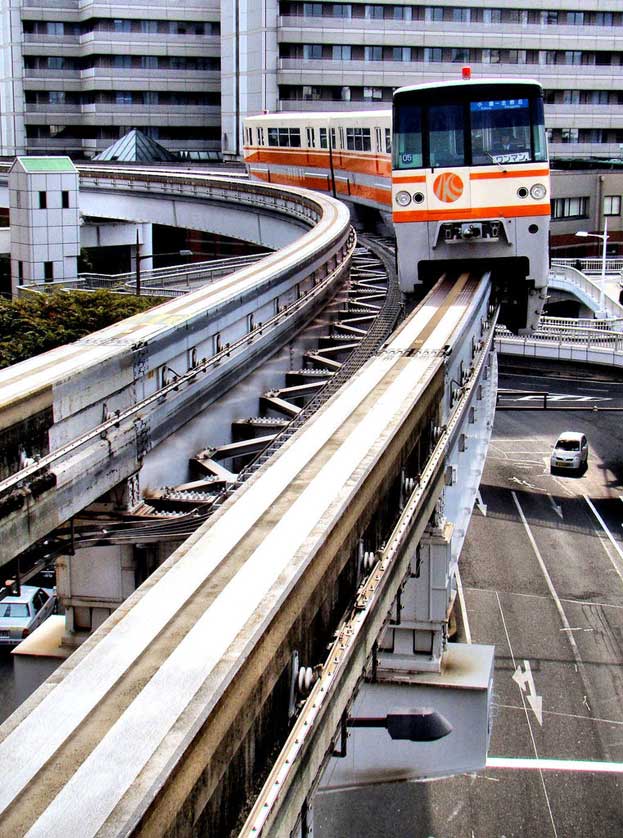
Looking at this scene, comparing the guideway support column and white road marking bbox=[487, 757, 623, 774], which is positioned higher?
the guideway support column

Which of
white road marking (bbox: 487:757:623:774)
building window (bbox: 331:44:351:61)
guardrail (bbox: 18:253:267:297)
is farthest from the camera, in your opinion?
building window (bbox: 331:44:351:61)

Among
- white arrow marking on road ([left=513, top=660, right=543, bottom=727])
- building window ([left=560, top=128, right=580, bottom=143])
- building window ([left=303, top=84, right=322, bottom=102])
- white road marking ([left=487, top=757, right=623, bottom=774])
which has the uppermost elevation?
building window ([left=303, top=84, right=322, bottom=102])

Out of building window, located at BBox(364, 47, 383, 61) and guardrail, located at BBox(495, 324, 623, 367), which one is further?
building window, located at BBox(364, 47, 383, 61)

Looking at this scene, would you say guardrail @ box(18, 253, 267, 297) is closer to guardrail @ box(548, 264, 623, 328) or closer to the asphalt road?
the asphalt road

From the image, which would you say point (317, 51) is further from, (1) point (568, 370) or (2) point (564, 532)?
(2) point (564, 532)

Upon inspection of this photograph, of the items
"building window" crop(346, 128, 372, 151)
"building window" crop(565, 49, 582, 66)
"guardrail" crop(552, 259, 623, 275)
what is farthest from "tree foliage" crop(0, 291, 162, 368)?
"building window" crop(565, 49, 582, 66)

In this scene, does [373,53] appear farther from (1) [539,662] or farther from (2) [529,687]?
(2) [529,687]

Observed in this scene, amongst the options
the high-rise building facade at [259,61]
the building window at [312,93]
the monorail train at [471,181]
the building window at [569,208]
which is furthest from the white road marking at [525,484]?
the building window at [312,93]

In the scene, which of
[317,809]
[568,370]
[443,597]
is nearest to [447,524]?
[443,597]
